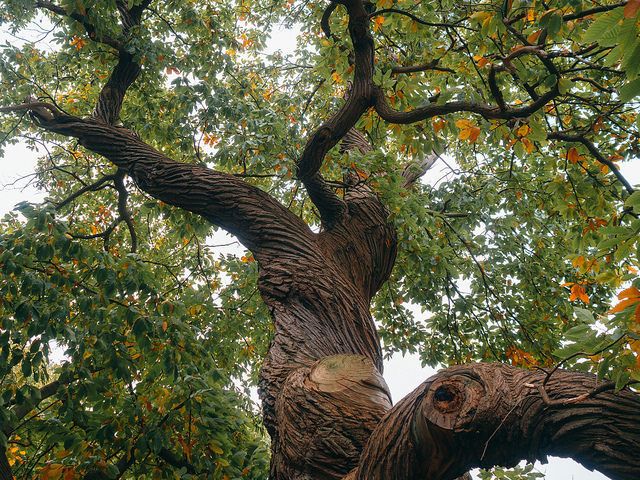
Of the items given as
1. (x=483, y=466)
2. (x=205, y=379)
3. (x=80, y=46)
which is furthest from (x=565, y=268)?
(x=80, y=46)

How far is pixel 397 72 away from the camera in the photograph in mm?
3926

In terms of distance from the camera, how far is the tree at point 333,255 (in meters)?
1.58

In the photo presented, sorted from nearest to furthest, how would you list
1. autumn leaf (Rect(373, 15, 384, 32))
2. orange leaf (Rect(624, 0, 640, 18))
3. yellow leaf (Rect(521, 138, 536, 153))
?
orange leaf (Rect(624, 0, 640, 18)), yellow leaf (Rect(521, 138, 536, 153)), autumn leaf (Rect(373, 15, 384, 32))

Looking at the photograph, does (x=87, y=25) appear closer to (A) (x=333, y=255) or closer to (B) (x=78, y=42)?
(B) (x=78, y=42)

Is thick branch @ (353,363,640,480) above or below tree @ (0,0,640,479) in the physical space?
below

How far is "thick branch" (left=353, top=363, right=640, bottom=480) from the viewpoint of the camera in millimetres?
1341

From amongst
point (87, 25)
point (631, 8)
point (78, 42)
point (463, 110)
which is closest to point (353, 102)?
point (463, 110)

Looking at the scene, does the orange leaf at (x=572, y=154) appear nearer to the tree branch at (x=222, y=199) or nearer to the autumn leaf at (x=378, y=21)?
the autumn leaf at (x=378, y=21)

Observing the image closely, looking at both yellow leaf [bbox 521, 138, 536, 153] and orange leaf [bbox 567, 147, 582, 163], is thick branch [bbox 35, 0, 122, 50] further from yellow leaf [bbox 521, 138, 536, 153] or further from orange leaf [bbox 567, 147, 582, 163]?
orange leaf [bbox 567, 147, 582, 163]

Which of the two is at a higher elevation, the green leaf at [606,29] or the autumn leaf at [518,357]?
the autumn leaf at [518,357]

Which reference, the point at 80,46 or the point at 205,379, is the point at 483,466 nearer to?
the point at 205,379

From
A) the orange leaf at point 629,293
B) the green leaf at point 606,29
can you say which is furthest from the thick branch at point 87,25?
the orange leaf at point 629,293

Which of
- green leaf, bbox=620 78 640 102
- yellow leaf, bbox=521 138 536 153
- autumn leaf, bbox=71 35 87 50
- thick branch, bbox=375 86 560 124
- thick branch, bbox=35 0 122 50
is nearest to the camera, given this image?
green leaf, bbox=620 78 640 102

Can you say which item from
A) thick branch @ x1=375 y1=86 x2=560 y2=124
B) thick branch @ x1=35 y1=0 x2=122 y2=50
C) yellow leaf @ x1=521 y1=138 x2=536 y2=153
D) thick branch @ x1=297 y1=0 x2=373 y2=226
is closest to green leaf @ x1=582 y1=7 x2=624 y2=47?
thick branch @ x1=375 y1=86 x2=560 y2=124
